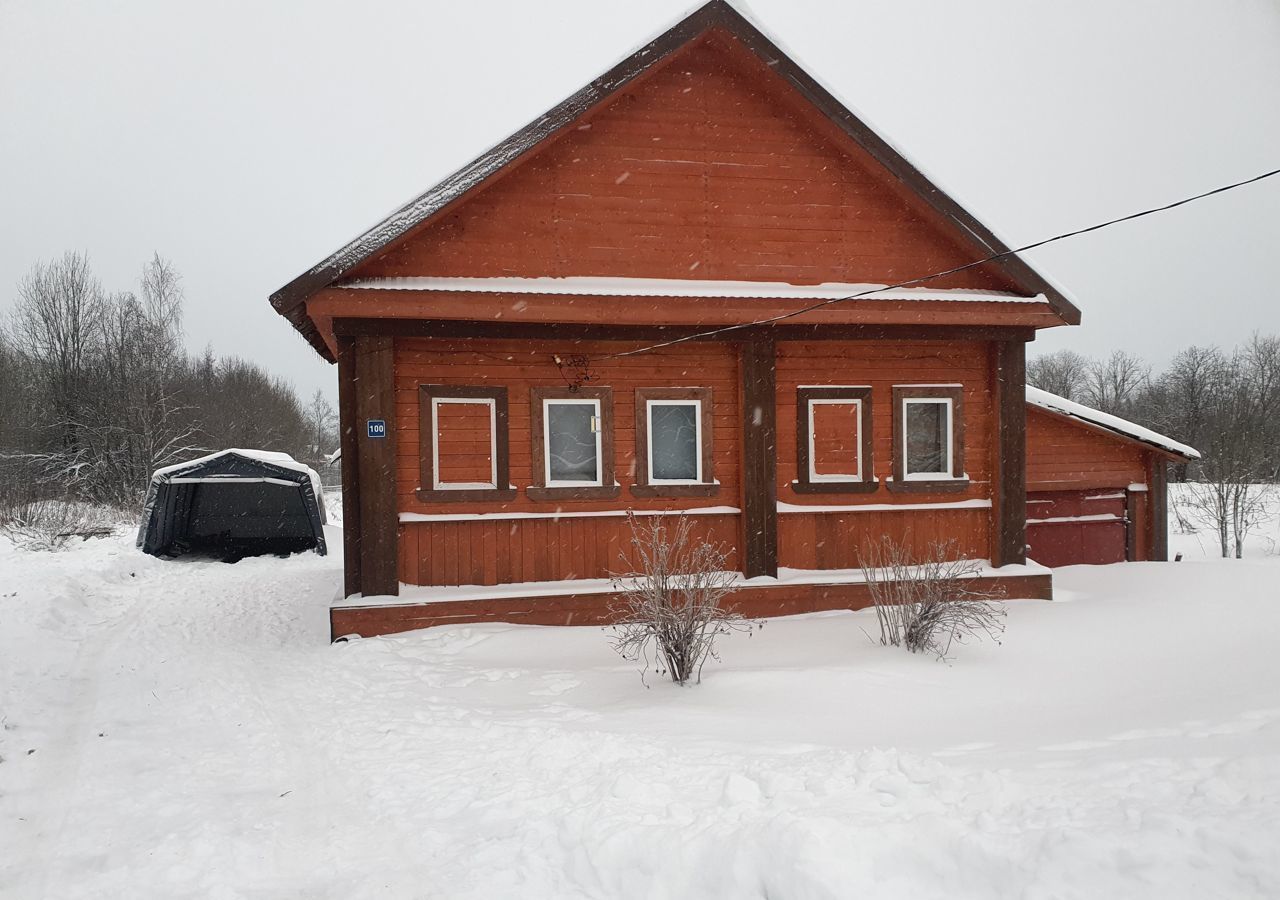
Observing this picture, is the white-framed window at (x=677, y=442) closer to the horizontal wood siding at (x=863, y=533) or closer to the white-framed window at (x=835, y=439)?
the horizontal wood siding at (x=863, y=533)

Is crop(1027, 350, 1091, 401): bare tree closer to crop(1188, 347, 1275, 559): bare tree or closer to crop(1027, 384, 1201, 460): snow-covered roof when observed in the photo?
crop(1188, 347, 1275, 559): bare tree

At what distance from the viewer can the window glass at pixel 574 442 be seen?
29.5 ft

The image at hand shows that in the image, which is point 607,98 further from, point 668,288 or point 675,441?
point 675,441

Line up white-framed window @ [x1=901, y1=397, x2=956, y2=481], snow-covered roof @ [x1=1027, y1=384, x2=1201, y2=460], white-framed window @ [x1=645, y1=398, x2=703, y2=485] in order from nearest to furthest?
1. white-framed window @ [x1=645, y1=398, x2=703, y2=485]
2. white-framed window @ [x1=901, y1=397, x2=956, y2=481]
3. snow-covered roof @ [x1=1027, y1=384, x2=1201, y2=460]

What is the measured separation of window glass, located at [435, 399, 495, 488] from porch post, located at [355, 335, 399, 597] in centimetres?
60

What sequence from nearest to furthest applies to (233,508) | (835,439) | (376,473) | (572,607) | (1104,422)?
(376,473) → (572,607) → (835,439) → (1104,422) → (233,508)

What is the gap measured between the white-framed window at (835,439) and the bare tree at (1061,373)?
52133mm

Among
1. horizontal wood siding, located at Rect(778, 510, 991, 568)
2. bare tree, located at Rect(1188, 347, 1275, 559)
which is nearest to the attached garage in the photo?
horizontal wood siding, located at Rect(778, 510, 991, 568)

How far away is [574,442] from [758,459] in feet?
7.33

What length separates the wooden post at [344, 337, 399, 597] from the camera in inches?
322

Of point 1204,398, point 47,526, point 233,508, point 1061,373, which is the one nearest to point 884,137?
point 233,508

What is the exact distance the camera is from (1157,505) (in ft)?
44.4

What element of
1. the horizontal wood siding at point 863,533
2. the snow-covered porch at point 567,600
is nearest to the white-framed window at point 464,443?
the snow-covered porch at point 567,600

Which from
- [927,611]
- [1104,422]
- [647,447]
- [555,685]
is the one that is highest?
[1104,422]
